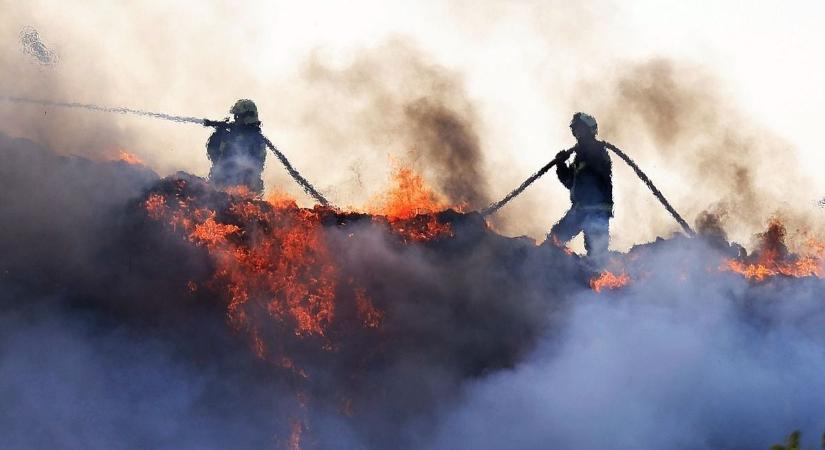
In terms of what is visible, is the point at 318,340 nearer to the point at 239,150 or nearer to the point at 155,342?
the point at 155,342

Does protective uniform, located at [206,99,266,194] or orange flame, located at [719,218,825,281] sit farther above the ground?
protective uniform, located at [206,99,266,194]

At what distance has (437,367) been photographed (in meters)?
16.2

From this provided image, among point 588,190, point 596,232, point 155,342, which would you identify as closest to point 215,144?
point 155,342

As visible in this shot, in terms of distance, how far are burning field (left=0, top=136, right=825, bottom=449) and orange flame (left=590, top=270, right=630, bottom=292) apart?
1.27ft

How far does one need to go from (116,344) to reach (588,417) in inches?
283

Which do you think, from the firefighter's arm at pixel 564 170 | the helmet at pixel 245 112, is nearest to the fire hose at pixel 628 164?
the firefighter's arm at pixel 564 170

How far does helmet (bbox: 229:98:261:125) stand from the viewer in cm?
1986

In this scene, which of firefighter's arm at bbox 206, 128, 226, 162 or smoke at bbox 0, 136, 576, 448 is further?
firefighter's arm at bbox 206, 128, 226, 162

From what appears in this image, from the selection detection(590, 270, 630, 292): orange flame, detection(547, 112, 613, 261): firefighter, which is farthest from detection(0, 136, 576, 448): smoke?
detection(547, 112, 613, 261): firefighter

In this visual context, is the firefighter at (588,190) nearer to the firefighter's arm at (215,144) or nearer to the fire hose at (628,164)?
the fire hose at (628,164)

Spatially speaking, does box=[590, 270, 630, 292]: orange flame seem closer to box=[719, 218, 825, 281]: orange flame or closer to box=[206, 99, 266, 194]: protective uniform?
box=[719, 218, 825, 281]: orange flame

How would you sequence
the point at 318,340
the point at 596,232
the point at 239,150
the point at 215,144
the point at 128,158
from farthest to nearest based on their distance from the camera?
the point at 215,144, the point at 239,150, the point at 596,232, the point at 128,158, the point at 318,340

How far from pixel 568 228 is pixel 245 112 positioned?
21.3 ft

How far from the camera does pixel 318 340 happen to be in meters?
15.6
